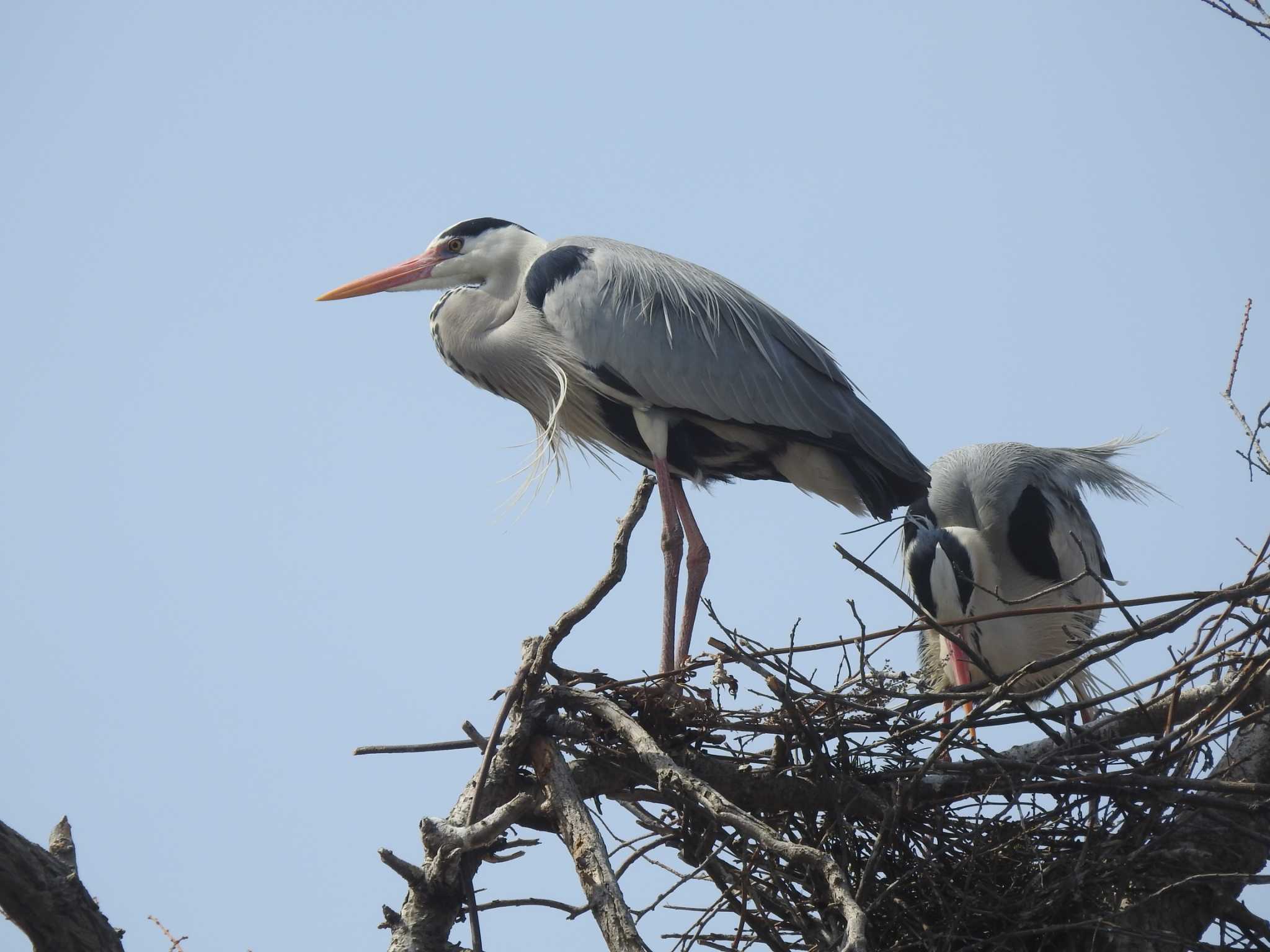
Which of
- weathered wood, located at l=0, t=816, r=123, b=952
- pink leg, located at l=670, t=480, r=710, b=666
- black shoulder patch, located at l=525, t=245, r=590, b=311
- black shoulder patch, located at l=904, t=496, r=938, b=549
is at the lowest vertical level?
weathered wood, located at l=0, t=816, r=123, b=952

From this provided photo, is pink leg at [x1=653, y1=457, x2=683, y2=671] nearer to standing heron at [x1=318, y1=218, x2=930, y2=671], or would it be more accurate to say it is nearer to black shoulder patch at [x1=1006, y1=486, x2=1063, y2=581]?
standing heron at [x1=318, y1=218, x2=930, y2=671]

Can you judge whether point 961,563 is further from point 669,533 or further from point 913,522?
point 669,533

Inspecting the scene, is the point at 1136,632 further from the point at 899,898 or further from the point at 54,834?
the point at 54,834

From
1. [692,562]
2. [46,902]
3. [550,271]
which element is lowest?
[46,902]

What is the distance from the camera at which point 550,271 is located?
5.84m

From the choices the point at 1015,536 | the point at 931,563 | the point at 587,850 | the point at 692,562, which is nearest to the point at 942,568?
the point at 931,563

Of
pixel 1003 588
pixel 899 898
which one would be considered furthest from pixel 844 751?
pixel 1003 588

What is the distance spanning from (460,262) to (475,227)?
0.15m

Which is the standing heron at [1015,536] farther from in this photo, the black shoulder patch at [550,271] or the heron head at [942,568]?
the black shoulder patch at [550,271]

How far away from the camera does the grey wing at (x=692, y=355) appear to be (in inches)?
222

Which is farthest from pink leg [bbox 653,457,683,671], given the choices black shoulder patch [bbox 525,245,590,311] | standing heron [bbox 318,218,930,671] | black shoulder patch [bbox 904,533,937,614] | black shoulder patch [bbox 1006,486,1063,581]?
black shoulder patch [bbox 1006,486,1063,581]

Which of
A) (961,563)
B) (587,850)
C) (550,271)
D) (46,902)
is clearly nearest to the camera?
(46,902)

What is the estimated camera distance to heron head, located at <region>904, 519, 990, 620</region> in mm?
6840

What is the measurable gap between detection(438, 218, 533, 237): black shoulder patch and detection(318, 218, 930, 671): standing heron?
0.19 ft
